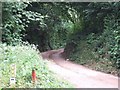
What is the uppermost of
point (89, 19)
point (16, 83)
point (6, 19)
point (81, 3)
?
point (81, 3)

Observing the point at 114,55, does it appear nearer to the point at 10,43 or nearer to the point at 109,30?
the point at 109,30

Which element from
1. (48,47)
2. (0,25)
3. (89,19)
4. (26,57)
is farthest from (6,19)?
(48,47)

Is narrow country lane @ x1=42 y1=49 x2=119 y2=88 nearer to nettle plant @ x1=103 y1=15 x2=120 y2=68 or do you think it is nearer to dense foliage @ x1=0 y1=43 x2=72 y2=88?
dense foliage @ x1=0 y1=43 x2=72 y2=88

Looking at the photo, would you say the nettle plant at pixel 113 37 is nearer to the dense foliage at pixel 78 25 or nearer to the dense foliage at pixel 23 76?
the dense foliage at pixel 78 25

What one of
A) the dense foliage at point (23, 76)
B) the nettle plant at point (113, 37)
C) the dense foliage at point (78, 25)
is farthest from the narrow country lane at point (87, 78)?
the dense foliage at point (78, 25)

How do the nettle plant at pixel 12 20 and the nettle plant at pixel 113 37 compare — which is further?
the nettle plant at pixel 12 20

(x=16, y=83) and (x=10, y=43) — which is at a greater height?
(x=10, y=43)

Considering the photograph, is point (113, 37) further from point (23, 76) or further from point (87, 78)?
point (23, 76)

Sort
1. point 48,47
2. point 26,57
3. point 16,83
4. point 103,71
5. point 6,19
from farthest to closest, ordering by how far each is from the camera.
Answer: point 48,47 → point 6,19 → point 103,71 → point 26,57 → point 16,83

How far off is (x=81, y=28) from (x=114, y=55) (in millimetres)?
7695

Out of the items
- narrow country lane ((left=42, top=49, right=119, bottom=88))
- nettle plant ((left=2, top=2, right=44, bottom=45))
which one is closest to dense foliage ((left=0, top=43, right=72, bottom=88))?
narrow country lane ((left=42, top=49, right=119, bottom=88))

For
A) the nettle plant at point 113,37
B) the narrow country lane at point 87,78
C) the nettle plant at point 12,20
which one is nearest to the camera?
the narrow country lane at point 87,78

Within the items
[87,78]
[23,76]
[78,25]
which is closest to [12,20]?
[87,78]

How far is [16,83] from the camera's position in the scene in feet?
23.5
